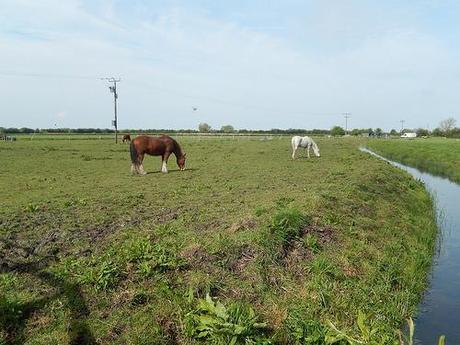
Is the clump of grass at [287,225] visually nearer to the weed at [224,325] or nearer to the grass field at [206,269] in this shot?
the grass field at [206,269]

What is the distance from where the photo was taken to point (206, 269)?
7.60m

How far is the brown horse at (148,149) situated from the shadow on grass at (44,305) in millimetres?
14396

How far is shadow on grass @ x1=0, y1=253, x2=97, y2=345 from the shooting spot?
5773mm

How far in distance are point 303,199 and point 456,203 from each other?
445 inches

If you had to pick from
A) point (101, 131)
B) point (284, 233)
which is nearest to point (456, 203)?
point (284, 233)

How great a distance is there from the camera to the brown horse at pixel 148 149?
21281 mm

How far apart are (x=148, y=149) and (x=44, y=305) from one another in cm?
1605

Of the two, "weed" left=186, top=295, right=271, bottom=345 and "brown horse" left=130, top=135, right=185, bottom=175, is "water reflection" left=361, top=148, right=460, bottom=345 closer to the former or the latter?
"weed" left=186, top=295, right=271, bottom=345

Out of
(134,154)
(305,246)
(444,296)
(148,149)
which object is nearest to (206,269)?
(305,246)

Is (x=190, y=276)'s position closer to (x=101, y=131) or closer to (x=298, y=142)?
(x=298, y=142)

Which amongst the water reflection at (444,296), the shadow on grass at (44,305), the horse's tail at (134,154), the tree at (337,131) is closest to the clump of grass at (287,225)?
the water reflection at (444,296)

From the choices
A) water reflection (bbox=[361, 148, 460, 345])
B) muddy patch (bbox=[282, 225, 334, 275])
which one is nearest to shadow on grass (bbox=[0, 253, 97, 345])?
muddy patch (bbox=[282, 225, 334, 275])

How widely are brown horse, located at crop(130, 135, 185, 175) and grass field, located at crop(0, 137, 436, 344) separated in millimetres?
7093

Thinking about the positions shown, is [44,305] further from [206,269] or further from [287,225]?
[287,225]
